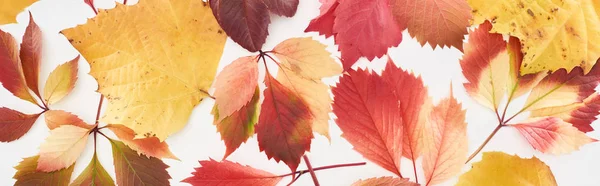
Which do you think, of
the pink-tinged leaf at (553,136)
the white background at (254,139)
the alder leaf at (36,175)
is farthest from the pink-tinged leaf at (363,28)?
the alder leaf at (36,175)

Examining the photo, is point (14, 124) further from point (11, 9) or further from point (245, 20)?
point (245, 20)

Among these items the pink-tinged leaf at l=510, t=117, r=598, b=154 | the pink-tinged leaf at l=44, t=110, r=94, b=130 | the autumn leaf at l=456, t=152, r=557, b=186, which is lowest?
→ the autumn leaf at l=456, t=152, r=557, b=186

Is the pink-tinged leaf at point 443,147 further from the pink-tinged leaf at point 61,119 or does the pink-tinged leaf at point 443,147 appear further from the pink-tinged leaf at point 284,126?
the pink-tinged leaf at point 61,119

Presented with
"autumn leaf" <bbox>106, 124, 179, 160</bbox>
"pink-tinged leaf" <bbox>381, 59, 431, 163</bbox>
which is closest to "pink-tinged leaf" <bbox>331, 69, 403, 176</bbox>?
"pink-tinged leaf" <bbox>381, 59, 431, 163</bbox>

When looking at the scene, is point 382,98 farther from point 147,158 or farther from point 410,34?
point 147,158

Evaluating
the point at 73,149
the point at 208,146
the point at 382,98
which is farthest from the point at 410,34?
the point at 73,149

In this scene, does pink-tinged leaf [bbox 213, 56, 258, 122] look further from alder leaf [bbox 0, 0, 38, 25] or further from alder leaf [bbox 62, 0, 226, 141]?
alder leaf [bbox 0, 0, 38, 25]

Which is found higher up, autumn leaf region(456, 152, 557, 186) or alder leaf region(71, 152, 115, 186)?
alder leaf region(71, 152, 115, 186)
